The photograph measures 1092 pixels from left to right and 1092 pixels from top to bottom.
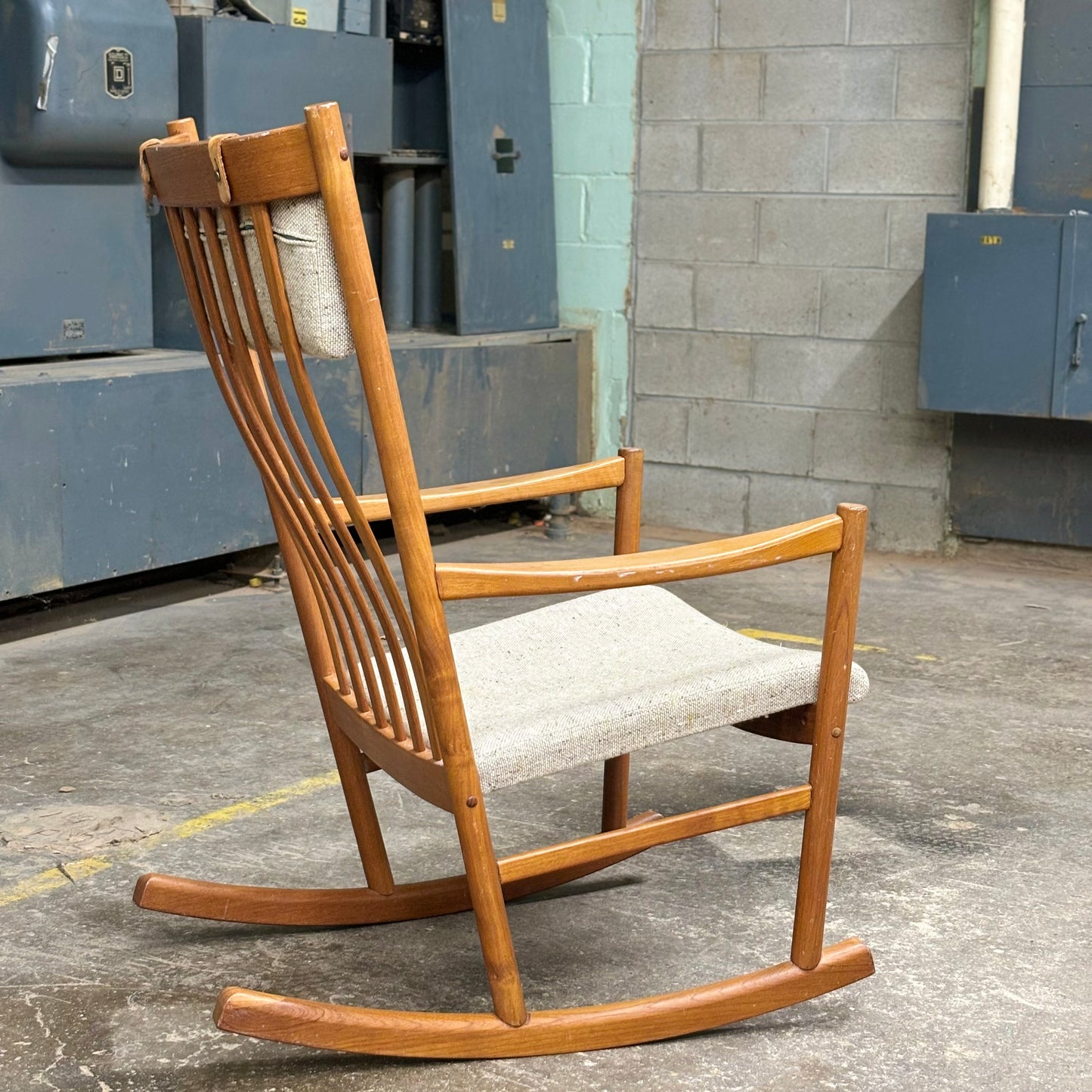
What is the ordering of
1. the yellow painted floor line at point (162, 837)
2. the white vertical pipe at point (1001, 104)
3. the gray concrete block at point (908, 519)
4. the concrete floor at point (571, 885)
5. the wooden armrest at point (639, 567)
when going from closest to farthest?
1. the wooden armrest at point (639, 567)
2. the concrete floor at point (571, 885)
3. the yellow painted floor line at point (162, 837)
4. the white vertical pipe at point (1001, 104)
5. the gray concrete block at point (908, 519)

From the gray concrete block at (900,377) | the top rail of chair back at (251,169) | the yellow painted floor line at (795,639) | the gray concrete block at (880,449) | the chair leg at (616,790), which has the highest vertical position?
the top rail of chair back at (251,169)

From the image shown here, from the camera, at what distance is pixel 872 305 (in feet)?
14.0

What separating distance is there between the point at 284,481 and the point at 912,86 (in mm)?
3057

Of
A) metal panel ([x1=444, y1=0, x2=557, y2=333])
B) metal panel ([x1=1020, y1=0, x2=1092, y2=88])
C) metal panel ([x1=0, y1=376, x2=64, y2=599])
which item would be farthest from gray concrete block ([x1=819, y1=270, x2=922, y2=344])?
metal panel ([x1=0, y1=376, x2=64, y2=599])

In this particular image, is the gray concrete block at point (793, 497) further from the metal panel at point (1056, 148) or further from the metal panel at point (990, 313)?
the metal panel at point (1056, 148)

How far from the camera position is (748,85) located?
4.37m

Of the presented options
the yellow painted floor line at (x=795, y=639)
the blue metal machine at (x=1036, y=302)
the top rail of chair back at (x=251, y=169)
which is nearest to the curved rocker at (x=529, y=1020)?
the top rail of chair back at (x=251, y=169)

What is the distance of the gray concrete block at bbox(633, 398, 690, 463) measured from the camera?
4652mm

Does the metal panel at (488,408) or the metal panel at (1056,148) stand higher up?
the metal panel at (1056,148)

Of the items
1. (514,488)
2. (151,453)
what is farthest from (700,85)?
(514,488)

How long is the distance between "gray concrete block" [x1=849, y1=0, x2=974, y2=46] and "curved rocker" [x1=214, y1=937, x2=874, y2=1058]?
304 centimetres

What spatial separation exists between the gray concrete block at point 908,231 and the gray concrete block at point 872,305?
3cm

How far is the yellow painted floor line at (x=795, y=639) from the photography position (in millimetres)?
3312

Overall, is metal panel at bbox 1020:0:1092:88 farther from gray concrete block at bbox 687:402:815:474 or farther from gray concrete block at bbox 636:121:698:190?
gray concrete block at bbox 687:402:815:474
